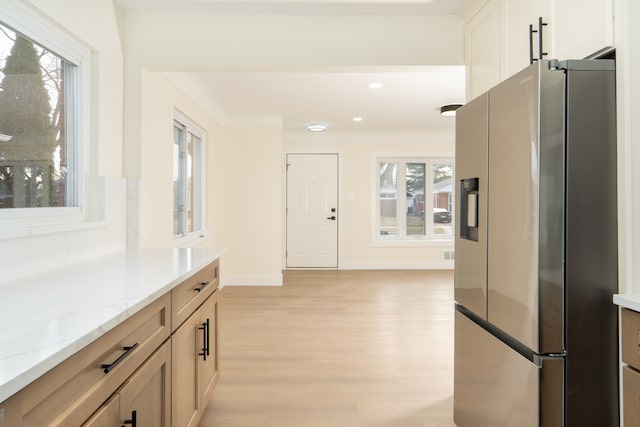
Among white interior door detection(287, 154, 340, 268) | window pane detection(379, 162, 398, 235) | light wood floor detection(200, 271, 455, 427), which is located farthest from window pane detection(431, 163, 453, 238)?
light wood floor detection(200, 271, 455, 427)

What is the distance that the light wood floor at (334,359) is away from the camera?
7.49 feet

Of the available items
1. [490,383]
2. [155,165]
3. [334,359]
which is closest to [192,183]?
[155,165]

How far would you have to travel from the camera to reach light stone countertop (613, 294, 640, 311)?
3.90ft

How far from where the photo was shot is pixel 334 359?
304cm

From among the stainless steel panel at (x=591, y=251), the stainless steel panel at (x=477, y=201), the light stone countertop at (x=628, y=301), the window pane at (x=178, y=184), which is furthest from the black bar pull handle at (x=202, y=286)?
the window pane at (x=178, y=184)

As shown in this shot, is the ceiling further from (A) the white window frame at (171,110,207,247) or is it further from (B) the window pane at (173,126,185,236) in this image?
(B) the window pane at (173,126,185,236)

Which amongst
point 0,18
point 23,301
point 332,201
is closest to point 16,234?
point 23,301

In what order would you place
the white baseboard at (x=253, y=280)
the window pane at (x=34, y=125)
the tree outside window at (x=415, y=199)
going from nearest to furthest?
the window pane at (x=34, y=125) < the white baseboard at (x=253, y=280) < the tree outside window at (x=415, y=199)

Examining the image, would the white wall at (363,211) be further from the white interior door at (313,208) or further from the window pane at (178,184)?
the window pane at (178,184)

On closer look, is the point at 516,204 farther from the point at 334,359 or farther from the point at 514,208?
the point at 334,359

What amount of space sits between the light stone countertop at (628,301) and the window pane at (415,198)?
20.2 feet

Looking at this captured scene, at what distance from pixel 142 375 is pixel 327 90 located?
3.56 metres

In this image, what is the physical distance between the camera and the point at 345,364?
2949mm

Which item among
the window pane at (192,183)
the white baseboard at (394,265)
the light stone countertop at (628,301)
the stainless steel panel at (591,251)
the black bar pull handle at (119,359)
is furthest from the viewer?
the white baseboard at (394,265)
